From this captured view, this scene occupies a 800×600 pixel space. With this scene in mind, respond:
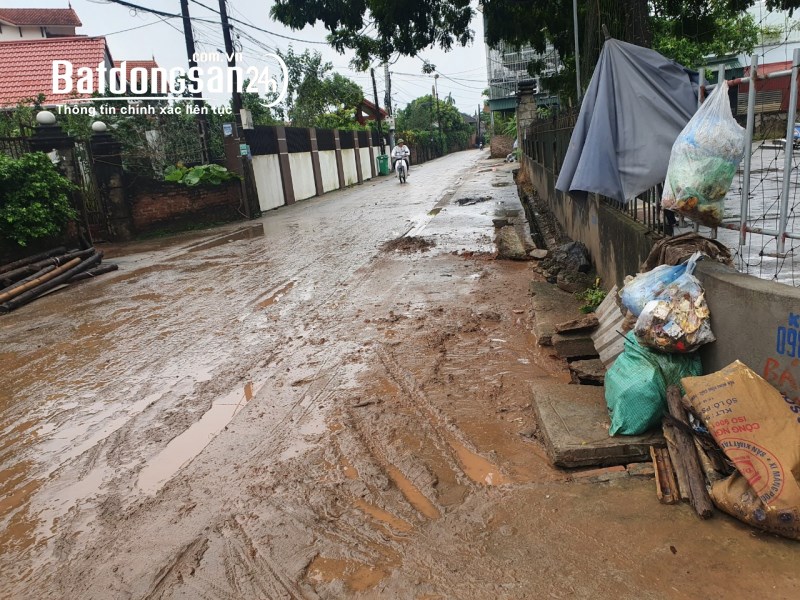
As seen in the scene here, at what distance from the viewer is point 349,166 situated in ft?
97.7

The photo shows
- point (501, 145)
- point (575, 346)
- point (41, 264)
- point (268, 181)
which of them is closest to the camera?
point (575, 346)

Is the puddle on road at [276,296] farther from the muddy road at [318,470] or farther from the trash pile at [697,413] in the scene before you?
the trash pile at [697,413]

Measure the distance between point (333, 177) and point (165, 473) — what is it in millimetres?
24381

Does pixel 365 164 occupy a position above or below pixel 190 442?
above

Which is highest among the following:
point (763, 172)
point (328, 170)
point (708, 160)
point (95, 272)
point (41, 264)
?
point (708, 160)

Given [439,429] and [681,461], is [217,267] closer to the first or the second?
[439,429]

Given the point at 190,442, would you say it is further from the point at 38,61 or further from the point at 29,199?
the point at 38,61

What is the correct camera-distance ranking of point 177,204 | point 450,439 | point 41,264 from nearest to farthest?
point 450,439
point 41,264
point 177,204

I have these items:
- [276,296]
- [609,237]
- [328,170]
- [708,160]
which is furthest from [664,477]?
[328,170]

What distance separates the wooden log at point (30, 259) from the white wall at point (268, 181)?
831 centimetres

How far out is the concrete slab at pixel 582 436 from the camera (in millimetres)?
3348

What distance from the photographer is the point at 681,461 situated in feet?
10.1

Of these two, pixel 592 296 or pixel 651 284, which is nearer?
pixel 651 284

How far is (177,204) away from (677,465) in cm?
1484
